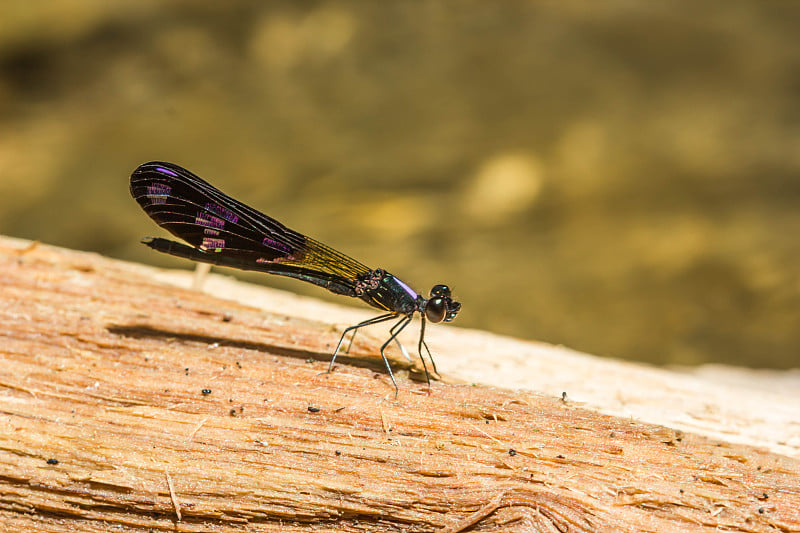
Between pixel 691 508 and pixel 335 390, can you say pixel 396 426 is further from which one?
pixel 691 508

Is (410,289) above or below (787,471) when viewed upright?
above

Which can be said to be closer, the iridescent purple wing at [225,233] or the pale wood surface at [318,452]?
the pale wood surface at [318,452]

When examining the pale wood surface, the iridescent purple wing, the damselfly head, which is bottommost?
the pale wood surface

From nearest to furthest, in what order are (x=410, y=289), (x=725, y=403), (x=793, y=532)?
1. (x=793, y=532)
2. (x=410, y=289)
3. (x=725, y=403)

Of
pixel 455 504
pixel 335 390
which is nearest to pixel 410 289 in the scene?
pixel 335 390

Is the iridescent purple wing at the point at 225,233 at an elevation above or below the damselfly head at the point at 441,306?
above
